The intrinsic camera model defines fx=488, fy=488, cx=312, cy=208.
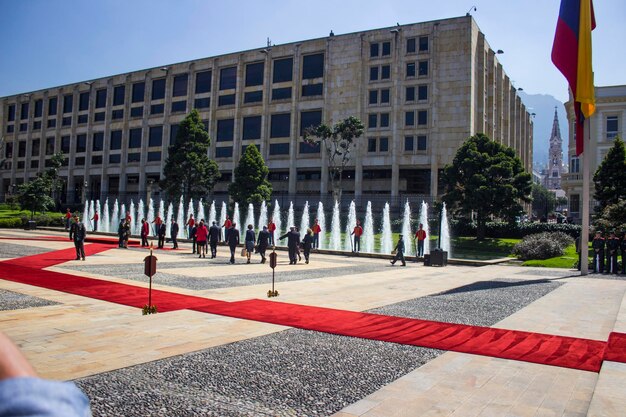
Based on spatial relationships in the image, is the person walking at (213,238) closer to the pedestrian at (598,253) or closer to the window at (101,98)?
the pedestrian at (598,253)

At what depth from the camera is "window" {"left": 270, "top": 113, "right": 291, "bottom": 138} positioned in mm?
66688

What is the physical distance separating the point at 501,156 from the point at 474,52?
78.2 feet

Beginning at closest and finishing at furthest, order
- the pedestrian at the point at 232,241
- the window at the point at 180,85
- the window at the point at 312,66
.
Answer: the pedestrian at the point at 232,241
the window at the point at 312,66
the window at the point at 180,85

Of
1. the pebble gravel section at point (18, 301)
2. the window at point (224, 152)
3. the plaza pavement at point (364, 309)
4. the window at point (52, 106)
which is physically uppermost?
the window at point (52, 106)

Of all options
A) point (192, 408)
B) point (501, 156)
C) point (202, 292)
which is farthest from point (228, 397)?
point (501, 156)

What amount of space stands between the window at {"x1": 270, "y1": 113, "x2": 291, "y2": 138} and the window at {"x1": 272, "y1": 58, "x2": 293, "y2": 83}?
502 cm

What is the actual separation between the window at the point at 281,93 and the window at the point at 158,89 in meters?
20.0

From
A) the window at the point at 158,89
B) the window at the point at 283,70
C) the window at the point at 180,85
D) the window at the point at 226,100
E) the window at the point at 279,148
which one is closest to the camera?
the window at the point at 279,148

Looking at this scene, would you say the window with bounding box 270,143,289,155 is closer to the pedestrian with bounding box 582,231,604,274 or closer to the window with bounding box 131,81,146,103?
the window with bounding box 131,81,146,103

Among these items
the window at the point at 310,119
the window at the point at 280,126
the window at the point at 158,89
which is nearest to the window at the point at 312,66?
the window at the point at 310,119

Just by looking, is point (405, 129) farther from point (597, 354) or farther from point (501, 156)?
point (597, 354)

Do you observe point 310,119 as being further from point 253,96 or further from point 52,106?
point 52,106

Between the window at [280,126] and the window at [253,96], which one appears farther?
the window at [253,96]

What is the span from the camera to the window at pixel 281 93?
66812 mm
